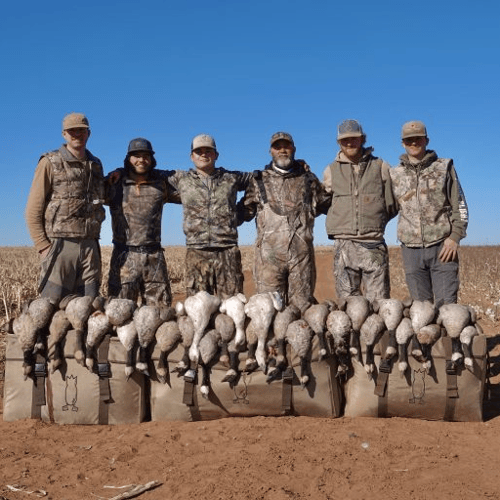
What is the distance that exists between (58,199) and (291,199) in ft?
9.00

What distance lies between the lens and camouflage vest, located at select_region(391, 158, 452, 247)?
6.22 meters

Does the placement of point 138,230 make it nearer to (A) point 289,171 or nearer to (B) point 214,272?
(B) point 214,272

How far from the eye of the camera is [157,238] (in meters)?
6.64

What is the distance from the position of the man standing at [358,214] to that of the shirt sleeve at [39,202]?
3361 millimetres

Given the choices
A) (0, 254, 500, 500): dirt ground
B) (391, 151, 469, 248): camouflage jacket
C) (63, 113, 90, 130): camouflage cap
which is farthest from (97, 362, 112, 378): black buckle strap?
(391, 151, 469, 248): camouflage jacket

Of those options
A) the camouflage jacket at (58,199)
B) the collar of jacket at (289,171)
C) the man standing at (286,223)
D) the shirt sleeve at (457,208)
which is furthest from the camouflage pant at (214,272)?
the shirt sleeve at (457,208)

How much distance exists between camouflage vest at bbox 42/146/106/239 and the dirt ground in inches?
86.9

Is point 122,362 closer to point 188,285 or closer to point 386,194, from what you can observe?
point 188,285

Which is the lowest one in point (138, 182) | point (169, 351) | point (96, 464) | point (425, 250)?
point (96, 464)

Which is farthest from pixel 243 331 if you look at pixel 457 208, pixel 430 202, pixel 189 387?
pixel 457 208

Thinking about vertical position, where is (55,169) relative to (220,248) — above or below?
above

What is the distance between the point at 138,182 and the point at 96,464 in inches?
135

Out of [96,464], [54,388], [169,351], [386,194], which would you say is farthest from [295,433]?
[386,194]

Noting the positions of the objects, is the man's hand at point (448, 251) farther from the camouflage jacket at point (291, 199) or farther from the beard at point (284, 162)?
the beard at point (284, 162)
